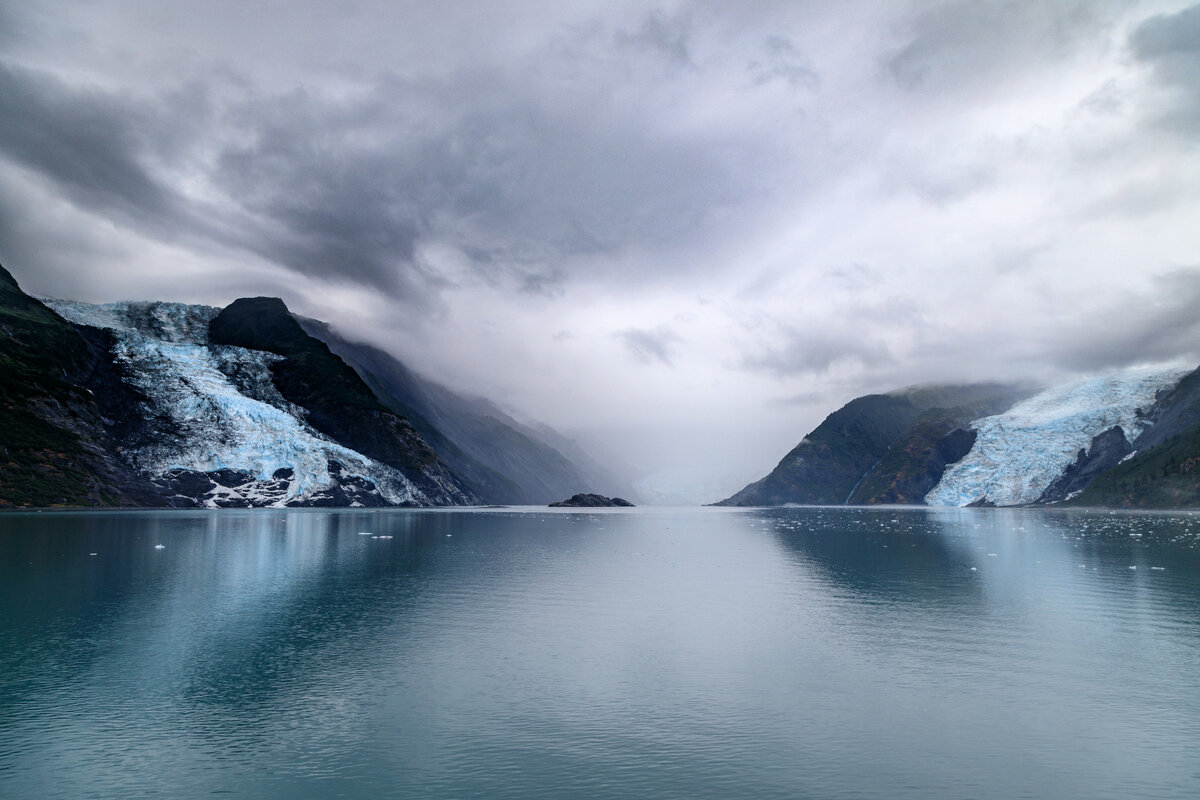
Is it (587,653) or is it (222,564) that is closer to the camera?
(587,653)

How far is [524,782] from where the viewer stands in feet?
61.7

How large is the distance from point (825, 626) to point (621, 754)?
23.0 meters

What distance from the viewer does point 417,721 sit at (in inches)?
939

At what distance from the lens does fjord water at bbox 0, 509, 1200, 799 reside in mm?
19344

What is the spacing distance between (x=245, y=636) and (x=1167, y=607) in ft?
185

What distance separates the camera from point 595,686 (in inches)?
1107

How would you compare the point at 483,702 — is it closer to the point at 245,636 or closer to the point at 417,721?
the point at 417,721

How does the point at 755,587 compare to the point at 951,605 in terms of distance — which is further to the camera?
the point at 755,587

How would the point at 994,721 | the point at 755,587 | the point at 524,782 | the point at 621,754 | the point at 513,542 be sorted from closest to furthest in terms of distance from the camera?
the point at 524,782 → the point at 621,754 → the point at 994,721 → the point at 755,587 → the point at 513,542

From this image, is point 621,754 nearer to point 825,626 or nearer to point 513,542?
point 825,626

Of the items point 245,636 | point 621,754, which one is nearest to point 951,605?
point 621,754

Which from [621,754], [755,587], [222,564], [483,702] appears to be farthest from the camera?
[222,564]

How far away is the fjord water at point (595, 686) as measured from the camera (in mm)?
19344

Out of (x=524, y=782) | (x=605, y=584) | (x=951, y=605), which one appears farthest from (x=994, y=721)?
(x=605, y=584)
